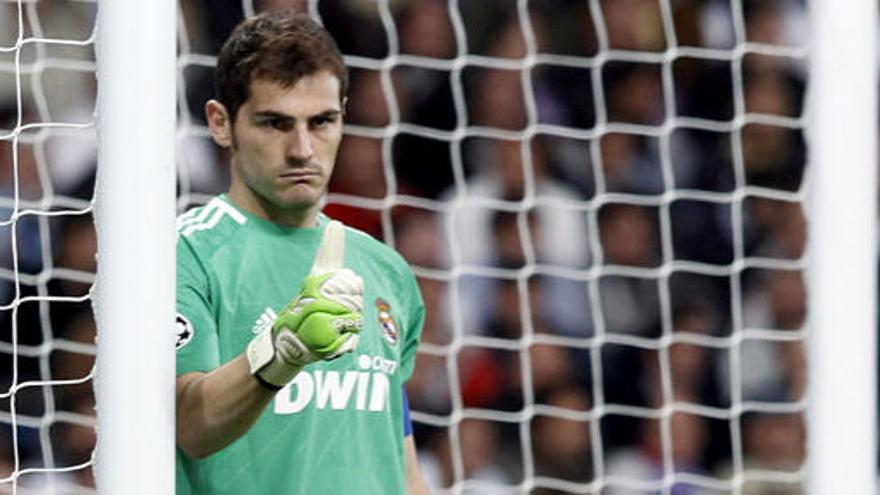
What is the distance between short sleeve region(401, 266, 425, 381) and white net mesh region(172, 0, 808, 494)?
1188mm

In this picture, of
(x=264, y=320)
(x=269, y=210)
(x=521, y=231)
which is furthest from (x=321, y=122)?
(x=521, y=231)

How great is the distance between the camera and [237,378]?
215 centimetres

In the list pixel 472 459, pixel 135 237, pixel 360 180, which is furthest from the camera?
pixel 472 459

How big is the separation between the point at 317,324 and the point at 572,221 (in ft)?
6.96

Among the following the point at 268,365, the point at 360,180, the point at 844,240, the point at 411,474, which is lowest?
the point at 411,474

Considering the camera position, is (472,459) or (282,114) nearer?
(282,114)

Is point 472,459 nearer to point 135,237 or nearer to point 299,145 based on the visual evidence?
point 299,145

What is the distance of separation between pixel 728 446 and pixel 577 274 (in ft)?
1.72

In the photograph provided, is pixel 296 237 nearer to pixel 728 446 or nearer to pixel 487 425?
pixel 487 425

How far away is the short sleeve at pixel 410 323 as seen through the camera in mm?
2674

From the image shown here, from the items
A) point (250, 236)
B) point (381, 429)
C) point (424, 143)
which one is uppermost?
point (424, 143)

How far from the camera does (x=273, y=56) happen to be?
2.44 m

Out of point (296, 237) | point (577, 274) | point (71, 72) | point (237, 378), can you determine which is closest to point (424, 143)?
point (577, 274)

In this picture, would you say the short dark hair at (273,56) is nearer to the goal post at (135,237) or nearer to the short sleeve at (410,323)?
the short sleeve at (410,323)
